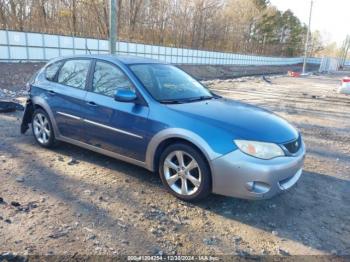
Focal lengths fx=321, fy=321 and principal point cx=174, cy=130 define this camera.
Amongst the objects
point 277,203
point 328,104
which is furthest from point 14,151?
point 328,104

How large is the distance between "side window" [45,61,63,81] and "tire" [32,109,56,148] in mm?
571

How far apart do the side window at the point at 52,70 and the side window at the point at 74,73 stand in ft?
0.48

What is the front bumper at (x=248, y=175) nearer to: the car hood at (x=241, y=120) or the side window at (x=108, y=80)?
the car hood at (x=241, y=120)

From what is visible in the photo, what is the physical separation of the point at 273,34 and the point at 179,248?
82.0 metres

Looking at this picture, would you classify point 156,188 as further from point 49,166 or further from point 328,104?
point 328,104

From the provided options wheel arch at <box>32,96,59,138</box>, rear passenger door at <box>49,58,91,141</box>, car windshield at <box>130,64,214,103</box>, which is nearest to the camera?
car windshield at <box>130,64,214,103</box>

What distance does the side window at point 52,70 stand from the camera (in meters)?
5.21

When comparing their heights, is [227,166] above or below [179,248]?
above

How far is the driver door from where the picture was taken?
4.03 metres

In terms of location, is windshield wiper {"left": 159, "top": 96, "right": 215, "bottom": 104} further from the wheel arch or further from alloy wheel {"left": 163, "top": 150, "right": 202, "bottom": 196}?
the wheel arch

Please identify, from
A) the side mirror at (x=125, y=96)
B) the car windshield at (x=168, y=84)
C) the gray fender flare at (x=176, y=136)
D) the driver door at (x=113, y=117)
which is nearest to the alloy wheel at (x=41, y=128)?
the driver door at (x=113, y=117)

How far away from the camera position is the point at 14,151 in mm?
5199

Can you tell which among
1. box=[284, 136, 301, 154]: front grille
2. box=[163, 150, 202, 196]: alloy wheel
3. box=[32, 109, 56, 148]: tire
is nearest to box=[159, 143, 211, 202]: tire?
box=[163, 150, 202, 196]: alloy wheel

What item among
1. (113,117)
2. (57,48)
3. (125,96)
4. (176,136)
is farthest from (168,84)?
(57,48)
